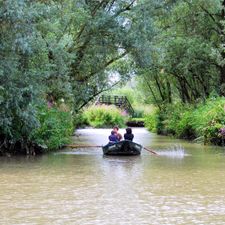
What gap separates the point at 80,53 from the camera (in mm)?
25375

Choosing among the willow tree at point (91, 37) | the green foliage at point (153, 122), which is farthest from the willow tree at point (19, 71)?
the green foliage at point (153, 122)

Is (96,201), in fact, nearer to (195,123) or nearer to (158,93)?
(195,123)

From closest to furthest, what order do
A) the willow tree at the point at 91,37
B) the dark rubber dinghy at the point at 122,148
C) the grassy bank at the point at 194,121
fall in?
the dark rubber dinghy at the point at 122,148 < the willow tree at the point at 91,37 < the grassy bank at the point at 194,121

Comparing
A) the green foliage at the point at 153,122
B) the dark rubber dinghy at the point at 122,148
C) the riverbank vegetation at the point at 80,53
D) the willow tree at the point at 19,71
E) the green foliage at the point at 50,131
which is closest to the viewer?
the willow tree at the point at 19,71

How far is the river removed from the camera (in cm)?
888

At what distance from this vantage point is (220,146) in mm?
24359

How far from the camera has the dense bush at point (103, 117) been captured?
49.4m

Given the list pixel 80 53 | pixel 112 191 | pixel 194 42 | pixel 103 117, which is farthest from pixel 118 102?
pixel 112 191

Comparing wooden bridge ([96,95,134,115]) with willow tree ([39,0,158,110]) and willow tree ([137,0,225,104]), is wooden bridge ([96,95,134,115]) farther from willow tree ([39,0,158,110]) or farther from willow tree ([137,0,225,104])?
willow tree ([39,0,158,110])

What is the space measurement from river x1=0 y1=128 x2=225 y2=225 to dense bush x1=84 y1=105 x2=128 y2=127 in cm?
3027

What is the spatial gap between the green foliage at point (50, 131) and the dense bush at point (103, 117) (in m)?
25.8

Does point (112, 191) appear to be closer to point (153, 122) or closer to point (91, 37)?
point (91, 37)

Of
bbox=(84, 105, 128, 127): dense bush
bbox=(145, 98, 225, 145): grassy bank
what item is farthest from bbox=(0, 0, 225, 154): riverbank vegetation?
bbox=(84, 105, 128, 127): dense bush

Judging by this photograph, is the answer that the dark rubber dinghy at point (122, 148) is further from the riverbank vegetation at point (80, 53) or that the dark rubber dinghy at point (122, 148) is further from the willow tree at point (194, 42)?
the willow tree at point (194, 42)
